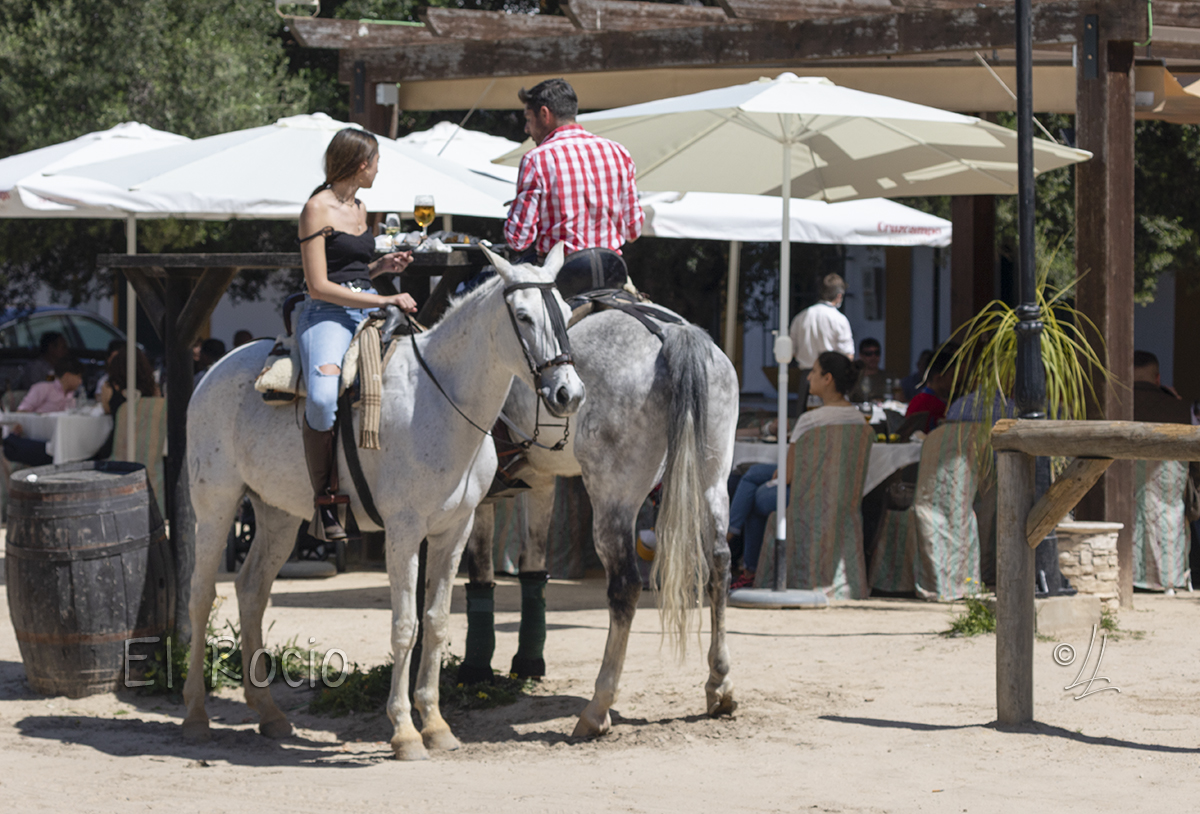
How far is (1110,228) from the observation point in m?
8.26

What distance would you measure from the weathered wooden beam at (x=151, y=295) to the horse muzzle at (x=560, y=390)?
8.44 feet

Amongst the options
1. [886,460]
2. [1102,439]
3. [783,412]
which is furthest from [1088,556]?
[1102,439]

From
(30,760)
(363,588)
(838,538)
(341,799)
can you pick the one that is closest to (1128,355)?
(838,538)

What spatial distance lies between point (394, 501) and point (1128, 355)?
505 cm

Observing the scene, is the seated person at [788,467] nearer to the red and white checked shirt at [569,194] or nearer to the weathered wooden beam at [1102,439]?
the red and white checked shirt at [569,194]

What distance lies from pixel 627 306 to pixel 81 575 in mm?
2643

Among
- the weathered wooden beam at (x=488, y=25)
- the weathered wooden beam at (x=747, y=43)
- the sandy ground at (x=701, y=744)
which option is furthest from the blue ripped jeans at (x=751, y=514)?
the weathered wooden beam at (x=488, y=25)

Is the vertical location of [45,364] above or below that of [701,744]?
above

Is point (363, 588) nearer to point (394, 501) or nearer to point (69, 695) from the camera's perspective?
point (69, 695)

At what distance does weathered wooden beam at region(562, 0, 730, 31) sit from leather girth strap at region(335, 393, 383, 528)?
5185mm

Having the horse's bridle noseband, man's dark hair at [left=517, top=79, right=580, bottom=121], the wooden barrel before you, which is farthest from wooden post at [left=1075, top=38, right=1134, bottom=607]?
the wooden barrel

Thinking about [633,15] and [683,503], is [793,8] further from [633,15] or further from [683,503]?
[683,503]

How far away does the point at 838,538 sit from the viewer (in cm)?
862

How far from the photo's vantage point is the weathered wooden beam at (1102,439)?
5004 millimetres
